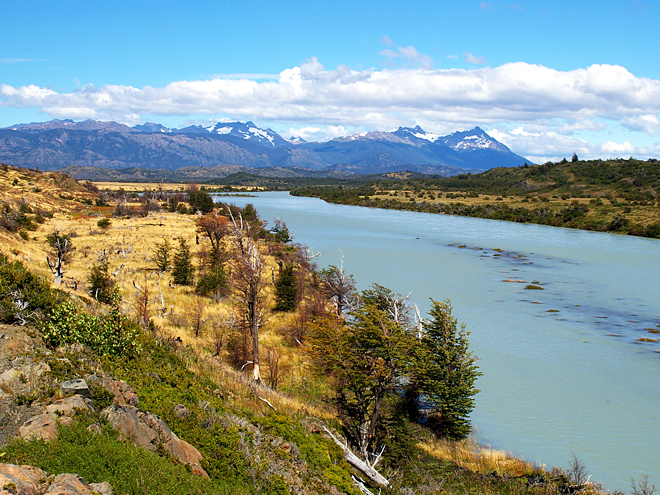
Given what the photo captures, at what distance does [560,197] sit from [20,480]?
12666 cm

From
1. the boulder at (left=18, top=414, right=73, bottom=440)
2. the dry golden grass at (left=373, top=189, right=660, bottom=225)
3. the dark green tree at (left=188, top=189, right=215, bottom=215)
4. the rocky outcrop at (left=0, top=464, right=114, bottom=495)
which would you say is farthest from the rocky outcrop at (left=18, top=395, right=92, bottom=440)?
the dry golden grass at (left=373, top=189, right=660, bottom=225)

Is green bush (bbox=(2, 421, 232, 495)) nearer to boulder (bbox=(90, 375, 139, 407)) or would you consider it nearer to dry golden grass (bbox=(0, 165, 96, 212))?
boulder (bbox=(90, 375, 139, 407))

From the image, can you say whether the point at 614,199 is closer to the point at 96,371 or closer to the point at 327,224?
the point at 327,224

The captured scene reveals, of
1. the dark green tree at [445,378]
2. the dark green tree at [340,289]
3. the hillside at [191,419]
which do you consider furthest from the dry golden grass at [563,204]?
the hillside at [191,419]

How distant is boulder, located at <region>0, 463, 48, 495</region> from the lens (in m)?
5.22

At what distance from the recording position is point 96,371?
32.3ft

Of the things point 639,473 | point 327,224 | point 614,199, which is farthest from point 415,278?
point 614,199

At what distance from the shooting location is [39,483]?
5688 millimetres

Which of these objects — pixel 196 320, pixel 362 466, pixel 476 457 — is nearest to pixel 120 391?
pixel 362 466

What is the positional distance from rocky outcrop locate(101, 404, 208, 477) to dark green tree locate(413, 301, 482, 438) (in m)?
11.2

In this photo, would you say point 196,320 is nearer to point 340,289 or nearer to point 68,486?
point 340,289

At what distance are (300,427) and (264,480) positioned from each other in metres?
3.65

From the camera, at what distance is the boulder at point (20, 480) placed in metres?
5.22

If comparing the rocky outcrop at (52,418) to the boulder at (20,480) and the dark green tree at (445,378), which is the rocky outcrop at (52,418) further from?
the dark green tree at (445,378)
